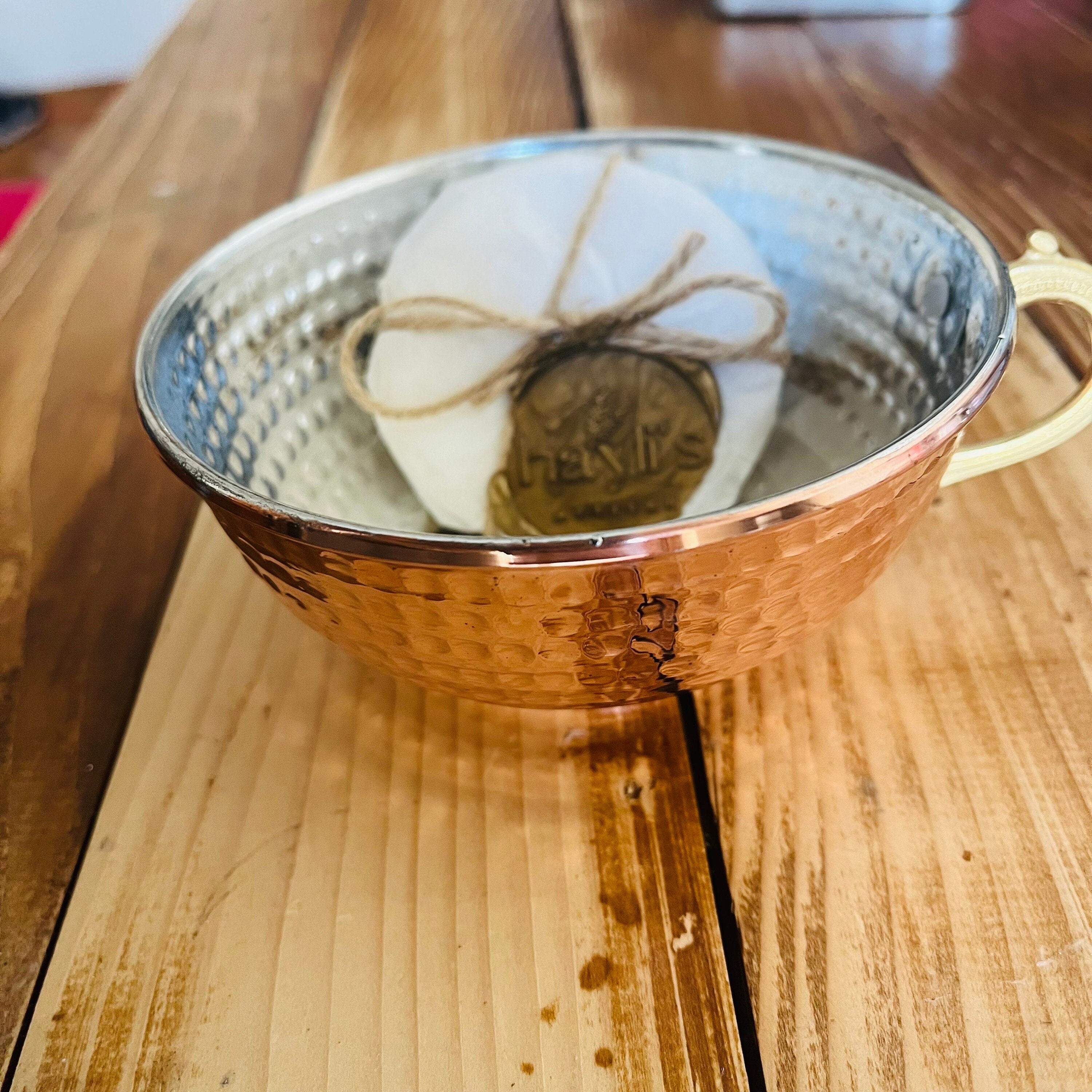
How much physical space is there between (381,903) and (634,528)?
0.45 ft

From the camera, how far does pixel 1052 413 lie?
11.1 inches

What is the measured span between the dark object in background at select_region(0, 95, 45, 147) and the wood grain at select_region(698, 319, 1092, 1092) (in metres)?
1.72

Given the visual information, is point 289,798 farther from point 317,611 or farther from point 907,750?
point 907,750

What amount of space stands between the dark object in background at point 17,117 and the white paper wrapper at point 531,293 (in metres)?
1.52

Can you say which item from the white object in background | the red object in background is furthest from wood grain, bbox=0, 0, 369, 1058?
the white object in background

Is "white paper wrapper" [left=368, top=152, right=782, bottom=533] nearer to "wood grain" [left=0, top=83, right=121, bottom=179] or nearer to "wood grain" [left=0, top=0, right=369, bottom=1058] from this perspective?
"wood grain" [left=0, top=0, right=369, bottom=1058]

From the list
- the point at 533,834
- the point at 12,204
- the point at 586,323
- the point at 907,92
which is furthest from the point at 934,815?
the point at 12,204

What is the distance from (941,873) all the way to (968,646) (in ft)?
0.30

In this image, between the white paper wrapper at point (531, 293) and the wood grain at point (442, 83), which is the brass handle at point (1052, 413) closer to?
the white paper wrapper at point (531, 293)

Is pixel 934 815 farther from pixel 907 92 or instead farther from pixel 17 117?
pixel 17 117

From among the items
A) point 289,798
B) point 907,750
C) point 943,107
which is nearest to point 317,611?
point 289,798

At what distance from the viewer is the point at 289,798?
294mm

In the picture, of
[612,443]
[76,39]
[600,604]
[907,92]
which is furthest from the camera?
[76,39]

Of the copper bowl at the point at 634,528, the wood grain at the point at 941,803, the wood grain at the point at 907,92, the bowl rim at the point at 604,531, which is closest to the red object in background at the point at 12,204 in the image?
the wood grain at the point at 907,92
